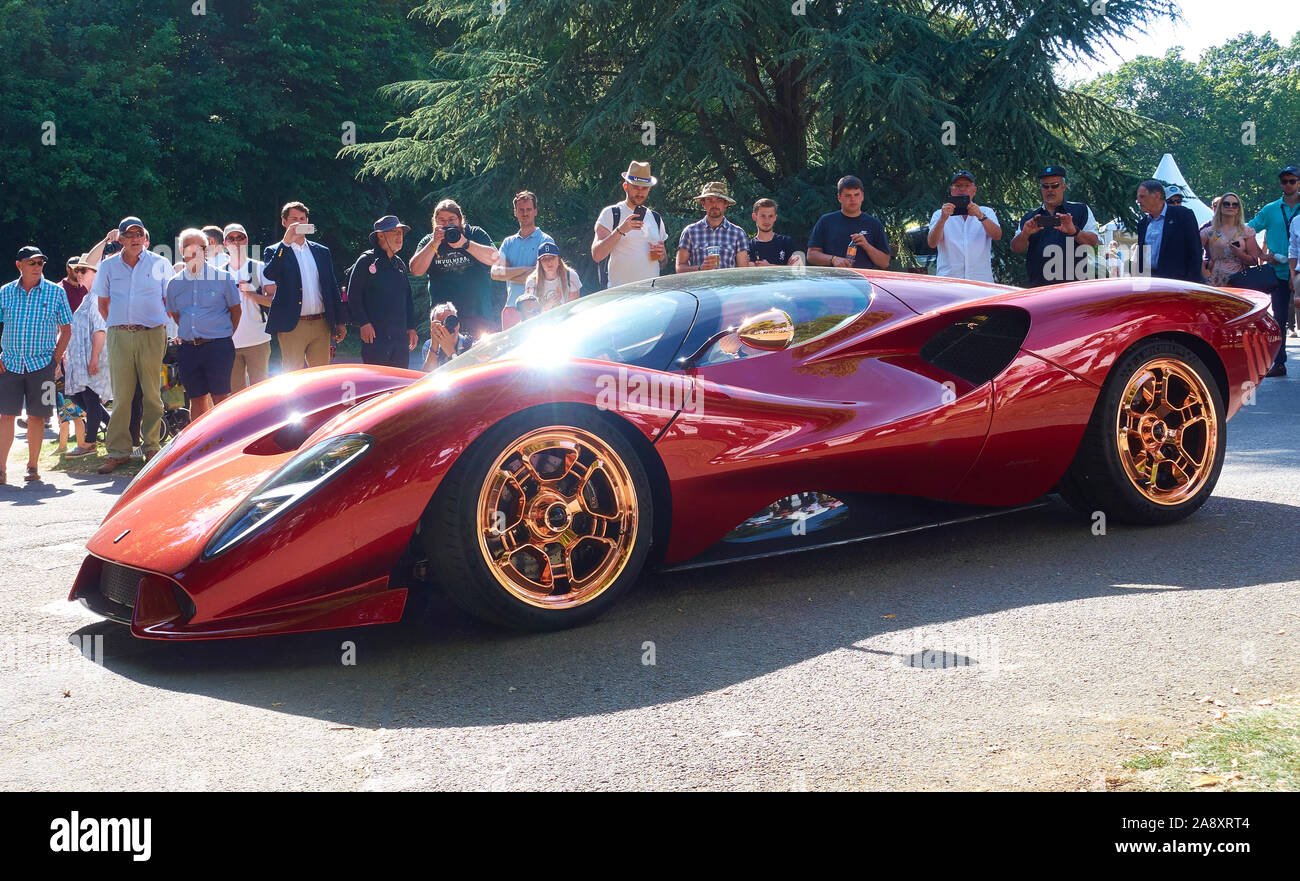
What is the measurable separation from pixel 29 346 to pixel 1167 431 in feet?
25.2

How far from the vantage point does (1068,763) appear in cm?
292

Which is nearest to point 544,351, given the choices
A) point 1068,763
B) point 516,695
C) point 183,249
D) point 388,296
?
point 516,695

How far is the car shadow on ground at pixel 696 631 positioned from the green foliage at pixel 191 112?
25.2 meters

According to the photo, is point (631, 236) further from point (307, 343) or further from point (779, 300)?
point (779, 300)

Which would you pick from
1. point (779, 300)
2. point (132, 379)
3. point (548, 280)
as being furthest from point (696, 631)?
point (132, 379)

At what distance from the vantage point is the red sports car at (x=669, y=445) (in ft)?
13.1

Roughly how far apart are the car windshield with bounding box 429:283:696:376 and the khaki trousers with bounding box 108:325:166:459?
5.07 meters

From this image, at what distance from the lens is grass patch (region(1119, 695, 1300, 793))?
2.73 m

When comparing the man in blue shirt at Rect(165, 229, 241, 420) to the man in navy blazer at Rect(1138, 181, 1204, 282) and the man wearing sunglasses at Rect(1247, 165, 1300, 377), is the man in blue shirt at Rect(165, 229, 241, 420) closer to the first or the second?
the man in navy blazer at Rect(1138, 181, 1204, 282)

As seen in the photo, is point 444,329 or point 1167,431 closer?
point 1167,431

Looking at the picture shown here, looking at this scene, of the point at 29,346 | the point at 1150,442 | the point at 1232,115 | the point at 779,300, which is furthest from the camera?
the point at 1232,115

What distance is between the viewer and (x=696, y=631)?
4227 millimetres

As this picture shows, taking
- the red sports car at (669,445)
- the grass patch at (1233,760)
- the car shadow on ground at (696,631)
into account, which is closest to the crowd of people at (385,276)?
the red sports car at (669,445)
